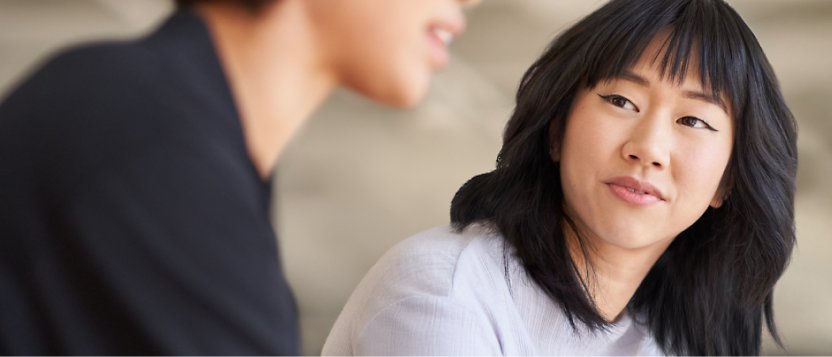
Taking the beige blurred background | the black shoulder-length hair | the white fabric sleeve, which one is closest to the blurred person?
the white fabric sleeve

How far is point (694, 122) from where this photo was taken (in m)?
0.78

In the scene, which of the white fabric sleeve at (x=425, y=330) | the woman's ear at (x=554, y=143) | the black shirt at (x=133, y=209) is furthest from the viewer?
the woman's ear at (x=554, y=143)

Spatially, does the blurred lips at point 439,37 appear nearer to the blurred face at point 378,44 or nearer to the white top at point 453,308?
the blurred face at point 378,44

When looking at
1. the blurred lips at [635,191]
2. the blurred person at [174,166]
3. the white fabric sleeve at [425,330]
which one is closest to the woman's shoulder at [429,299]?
the white fabric sleeve at [425,330]

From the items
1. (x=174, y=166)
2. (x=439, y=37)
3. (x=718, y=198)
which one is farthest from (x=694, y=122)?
(x=174, y=166)

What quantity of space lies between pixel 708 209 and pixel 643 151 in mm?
205

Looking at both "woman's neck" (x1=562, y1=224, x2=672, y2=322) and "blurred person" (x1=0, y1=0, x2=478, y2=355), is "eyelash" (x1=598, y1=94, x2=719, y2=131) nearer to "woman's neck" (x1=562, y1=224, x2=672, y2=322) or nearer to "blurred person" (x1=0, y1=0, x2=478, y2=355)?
"woman's neck" (x1=562, y1=224, x2=672, y2=322)

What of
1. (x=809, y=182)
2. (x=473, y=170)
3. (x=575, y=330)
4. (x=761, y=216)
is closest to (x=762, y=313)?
(x=761, y=216)

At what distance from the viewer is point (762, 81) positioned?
0.82m

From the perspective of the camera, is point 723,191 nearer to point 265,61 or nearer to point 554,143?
point 554,143

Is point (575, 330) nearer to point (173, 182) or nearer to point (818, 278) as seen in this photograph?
point (173, 182)

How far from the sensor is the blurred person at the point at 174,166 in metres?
0.34

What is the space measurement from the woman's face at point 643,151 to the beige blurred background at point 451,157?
0.37 metres

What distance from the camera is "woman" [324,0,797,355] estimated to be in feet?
2.50
